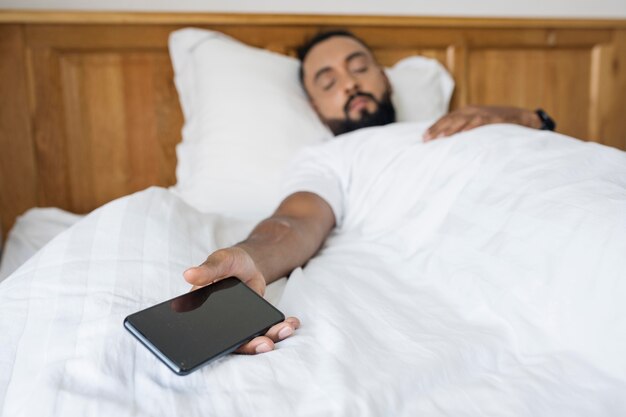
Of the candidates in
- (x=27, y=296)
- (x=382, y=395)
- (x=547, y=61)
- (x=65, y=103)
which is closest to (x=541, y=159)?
(x=382, y=395)

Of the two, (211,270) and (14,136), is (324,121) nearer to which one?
(14,136)

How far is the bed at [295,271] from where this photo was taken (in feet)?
1.61

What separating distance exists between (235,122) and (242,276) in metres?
0.73

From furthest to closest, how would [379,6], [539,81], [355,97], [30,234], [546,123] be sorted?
[539,81] → [379,6] → [355,97] → [546,123] → [30,234]

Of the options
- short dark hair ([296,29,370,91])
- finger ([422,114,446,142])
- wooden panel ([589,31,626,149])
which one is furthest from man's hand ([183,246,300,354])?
wooden panel ([589,31,626,149])

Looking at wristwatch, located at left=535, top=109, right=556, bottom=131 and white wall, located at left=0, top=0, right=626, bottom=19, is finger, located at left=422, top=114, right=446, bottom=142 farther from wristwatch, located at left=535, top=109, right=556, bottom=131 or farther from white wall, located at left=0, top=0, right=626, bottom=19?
white wall, located at left=0, top=0, right=626, bottom=19

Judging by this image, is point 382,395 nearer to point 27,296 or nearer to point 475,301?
point 475,301

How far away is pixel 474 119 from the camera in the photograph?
1.12 meters

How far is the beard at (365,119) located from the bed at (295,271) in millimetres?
81

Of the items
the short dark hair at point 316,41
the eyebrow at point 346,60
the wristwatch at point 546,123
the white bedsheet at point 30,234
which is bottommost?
the white bedsheet at point 30,234

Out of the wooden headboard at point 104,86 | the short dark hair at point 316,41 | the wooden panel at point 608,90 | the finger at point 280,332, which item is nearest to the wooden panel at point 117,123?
the wooden headboard at point 104,86

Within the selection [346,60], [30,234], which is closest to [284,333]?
[30,234]

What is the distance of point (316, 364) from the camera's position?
0.53 metres

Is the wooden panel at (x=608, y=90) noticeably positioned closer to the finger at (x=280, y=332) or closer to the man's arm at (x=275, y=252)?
the man's arm at (x=275, y=252)
